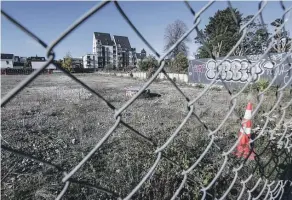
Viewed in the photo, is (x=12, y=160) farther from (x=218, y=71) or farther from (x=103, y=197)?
(x=218, y=71)

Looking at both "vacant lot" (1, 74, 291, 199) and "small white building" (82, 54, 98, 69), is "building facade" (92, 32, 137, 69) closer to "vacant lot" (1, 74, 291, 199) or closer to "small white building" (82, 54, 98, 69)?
"small white building" (82, 54, 98, 69)

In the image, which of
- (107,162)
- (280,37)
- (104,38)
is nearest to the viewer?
(280,37)

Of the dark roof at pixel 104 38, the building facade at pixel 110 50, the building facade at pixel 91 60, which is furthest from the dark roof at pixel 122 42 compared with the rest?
the building facade at pixel 91 60

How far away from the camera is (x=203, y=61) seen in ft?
66.8

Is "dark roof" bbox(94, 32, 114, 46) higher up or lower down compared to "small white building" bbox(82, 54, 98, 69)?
higher up

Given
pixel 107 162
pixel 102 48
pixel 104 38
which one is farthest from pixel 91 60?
pixel 107 162

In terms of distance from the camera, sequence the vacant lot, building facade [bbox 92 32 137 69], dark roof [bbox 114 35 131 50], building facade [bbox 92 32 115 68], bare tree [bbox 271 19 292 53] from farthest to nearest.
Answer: dark roof [bbox 114 35 131 50] → building facade [bbox 92 32 137 69] → building facade [bbox 92 32 115 68] → the vacant lot → bare tree [bbox 271 19 292 53]

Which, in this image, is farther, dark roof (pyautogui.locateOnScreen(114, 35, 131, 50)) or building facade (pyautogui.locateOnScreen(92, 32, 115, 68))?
dark roof (pyautogui.locateOnScreen(114, 35, 131, 50))

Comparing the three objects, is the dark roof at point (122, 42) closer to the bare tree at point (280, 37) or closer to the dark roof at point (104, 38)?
the dark roof at point (104, 38)

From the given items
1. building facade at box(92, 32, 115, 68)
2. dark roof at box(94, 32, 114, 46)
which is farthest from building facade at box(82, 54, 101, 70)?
dark roof at box(94, 32, 114, 46)

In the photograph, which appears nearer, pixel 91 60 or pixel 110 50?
pixel 110 50

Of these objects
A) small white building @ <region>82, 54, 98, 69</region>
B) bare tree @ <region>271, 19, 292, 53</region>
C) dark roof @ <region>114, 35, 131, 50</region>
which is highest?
dark roof @ <region>114, 35, 131, 50</region>

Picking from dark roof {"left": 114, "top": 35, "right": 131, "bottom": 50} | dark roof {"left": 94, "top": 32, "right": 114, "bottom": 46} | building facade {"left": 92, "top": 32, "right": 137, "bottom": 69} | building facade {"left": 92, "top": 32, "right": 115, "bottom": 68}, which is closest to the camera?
building facade {"left": 92, "top": 32, "right": 115, "bottom": 68}

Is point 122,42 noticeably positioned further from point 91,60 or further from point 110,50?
point 91,60
